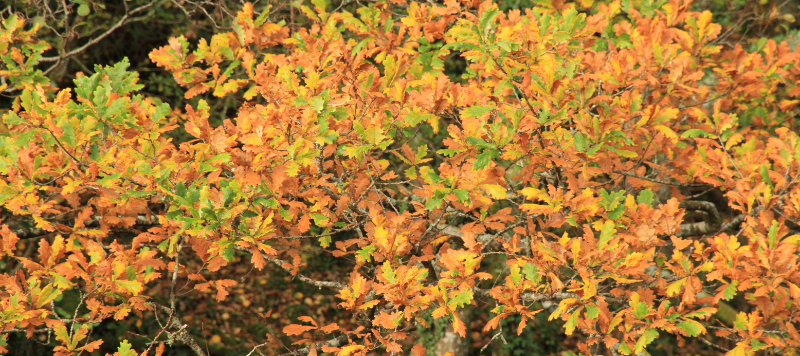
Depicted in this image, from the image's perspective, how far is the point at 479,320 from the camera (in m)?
6.27

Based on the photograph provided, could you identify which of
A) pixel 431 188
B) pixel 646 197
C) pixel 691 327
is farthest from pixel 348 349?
pixel 646 197

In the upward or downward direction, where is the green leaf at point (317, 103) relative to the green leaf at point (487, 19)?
downward

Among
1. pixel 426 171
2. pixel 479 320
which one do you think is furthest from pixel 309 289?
pixel 426 171

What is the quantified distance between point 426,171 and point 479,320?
4.09 metres

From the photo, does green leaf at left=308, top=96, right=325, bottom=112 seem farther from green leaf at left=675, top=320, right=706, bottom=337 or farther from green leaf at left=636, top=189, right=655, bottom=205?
green leaf at left=675, top=320, right=706, bottom=337

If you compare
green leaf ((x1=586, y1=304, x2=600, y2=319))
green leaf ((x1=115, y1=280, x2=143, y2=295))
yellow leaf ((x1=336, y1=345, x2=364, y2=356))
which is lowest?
yellow leaf ((x1=336, y1=345, x2=364, y2=356))

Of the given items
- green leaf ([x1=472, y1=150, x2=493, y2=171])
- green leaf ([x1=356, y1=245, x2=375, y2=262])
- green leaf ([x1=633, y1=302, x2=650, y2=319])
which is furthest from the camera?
green leaf ([x1=356, y1=245, x2=375, y2=262])

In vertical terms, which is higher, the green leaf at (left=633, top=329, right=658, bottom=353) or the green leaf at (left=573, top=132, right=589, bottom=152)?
the green leaf at (left=573, top=132, right=589, bottom=152)

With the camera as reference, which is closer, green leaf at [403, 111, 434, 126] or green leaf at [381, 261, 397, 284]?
green leaf at [381, 261, 397, 284]

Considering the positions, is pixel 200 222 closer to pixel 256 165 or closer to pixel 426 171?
pixel 256 165

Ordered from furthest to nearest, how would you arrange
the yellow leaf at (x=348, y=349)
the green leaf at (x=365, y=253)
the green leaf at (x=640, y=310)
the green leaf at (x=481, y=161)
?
the green leaf at (x=365, y=253) < the yellow leaf at (x=348, y=349) < the green leaf at (x=640, y=310) < the green leaf at (x=481, y=161)

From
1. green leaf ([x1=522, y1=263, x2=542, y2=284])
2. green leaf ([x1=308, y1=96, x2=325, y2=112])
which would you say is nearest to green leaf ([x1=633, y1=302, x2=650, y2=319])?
green leaf ([x1=522, y1=263, x2=542, y2=284])

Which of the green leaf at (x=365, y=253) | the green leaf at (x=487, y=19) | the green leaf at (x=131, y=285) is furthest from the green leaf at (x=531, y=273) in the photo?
the green leaf at (x=131, y=285)

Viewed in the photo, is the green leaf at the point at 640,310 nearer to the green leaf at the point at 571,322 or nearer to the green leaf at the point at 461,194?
the green leaf at the point at 571,322
